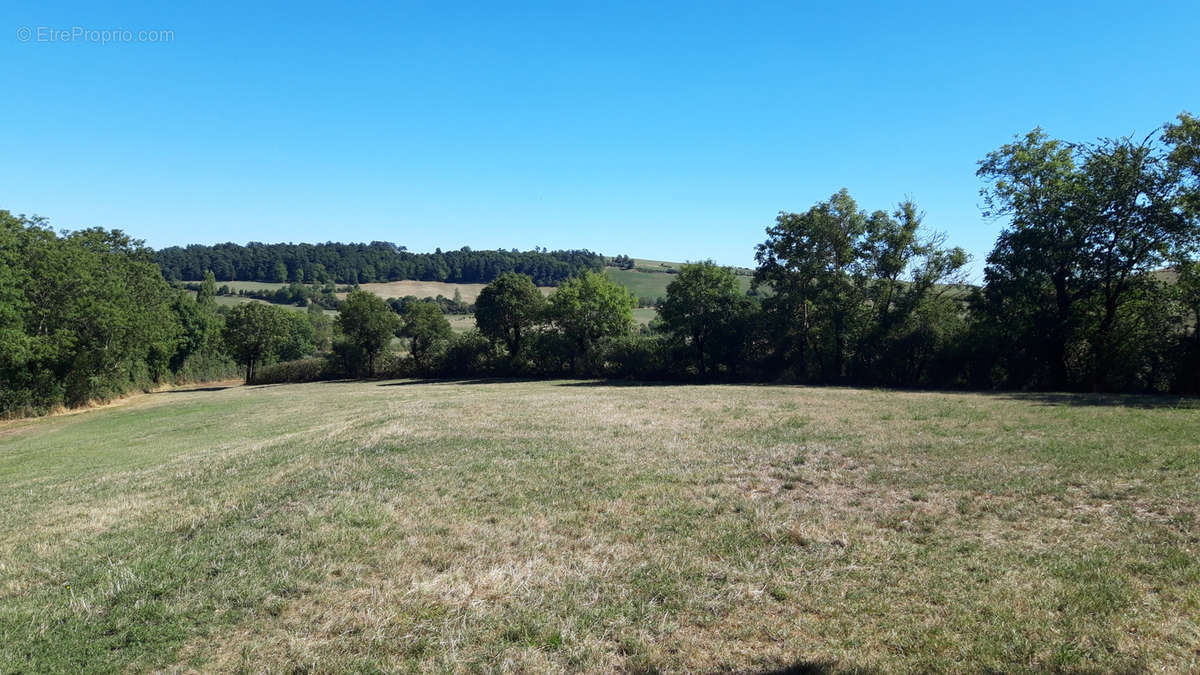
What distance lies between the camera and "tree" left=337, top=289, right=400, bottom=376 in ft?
164

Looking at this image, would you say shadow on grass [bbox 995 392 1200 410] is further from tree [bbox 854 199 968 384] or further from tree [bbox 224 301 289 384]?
tree [bbox 224 301 289 384]

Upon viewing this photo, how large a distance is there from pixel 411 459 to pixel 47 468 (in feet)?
34.6

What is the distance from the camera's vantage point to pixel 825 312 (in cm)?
3584

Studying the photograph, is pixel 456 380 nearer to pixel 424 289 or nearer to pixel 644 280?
pixel 644 280

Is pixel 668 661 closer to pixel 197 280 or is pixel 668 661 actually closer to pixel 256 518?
pixel 256 518

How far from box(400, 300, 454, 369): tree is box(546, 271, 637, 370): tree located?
1143cm

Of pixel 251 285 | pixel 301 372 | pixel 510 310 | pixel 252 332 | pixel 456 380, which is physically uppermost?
pixel 251 285

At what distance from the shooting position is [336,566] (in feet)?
21.1

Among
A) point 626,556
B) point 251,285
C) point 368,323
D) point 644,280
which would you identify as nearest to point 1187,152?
point 626,556

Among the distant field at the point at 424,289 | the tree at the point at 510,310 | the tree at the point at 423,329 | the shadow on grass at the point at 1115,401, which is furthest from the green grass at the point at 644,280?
the shadow on grass at the point at 1115,401

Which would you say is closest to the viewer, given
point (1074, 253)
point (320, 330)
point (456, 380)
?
point (1074, 253)

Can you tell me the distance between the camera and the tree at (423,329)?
50188 mm

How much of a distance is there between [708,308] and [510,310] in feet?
55.2

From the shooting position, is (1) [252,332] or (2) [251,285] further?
(2) [251,285]
